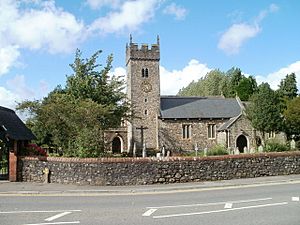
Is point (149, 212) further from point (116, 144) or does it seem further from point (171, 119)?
point (116, 144)

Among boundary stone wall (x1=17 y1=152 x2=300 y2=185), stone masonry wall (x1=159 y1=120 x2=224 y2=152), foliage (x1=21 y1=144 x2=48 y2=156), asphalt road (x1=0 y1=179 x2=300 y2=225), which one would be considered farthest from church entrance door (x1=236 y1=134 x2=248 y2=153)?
foliage (x1=21 y1=144 x2=48 y2=156)

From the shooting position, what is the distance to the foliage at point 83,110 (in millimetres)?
20186

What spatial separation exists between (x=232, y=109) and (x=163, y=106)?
9.95m

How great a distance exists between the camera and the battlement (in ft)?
164

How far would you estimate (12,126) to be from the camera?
19.1 m

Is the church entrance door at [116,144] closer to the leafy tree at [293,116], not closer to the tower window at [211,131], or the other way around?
the tower window at [211,131]

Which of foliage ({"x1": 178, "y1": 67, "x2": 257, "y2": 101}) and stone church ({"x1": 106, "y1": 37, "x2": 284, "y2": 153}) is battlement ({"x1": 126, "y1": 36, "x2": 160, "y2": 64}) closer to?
stone church ({"x1": 106, "y1": 37, "x2": 284, "y2": 153})

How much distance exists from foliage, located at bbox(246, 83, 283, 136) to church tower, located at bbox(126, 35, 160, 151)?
1299 cm

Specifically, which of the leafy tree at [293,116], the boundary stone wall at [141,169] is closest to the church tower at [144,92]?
the leafy tree at [293,116]

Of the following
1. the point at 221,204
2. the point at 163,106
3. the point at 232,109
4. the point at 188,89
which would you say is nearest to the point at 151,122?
the point at 163,106

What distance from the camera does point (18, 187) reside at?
1593cm

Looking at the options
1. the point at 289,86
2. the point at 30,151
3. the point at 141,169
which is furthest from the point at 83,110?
the point at 289,86

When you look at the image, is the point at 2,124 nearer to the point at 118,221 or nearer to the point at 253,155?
the point at 118,221

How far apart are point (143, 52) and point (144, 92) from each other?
19.4 feet
